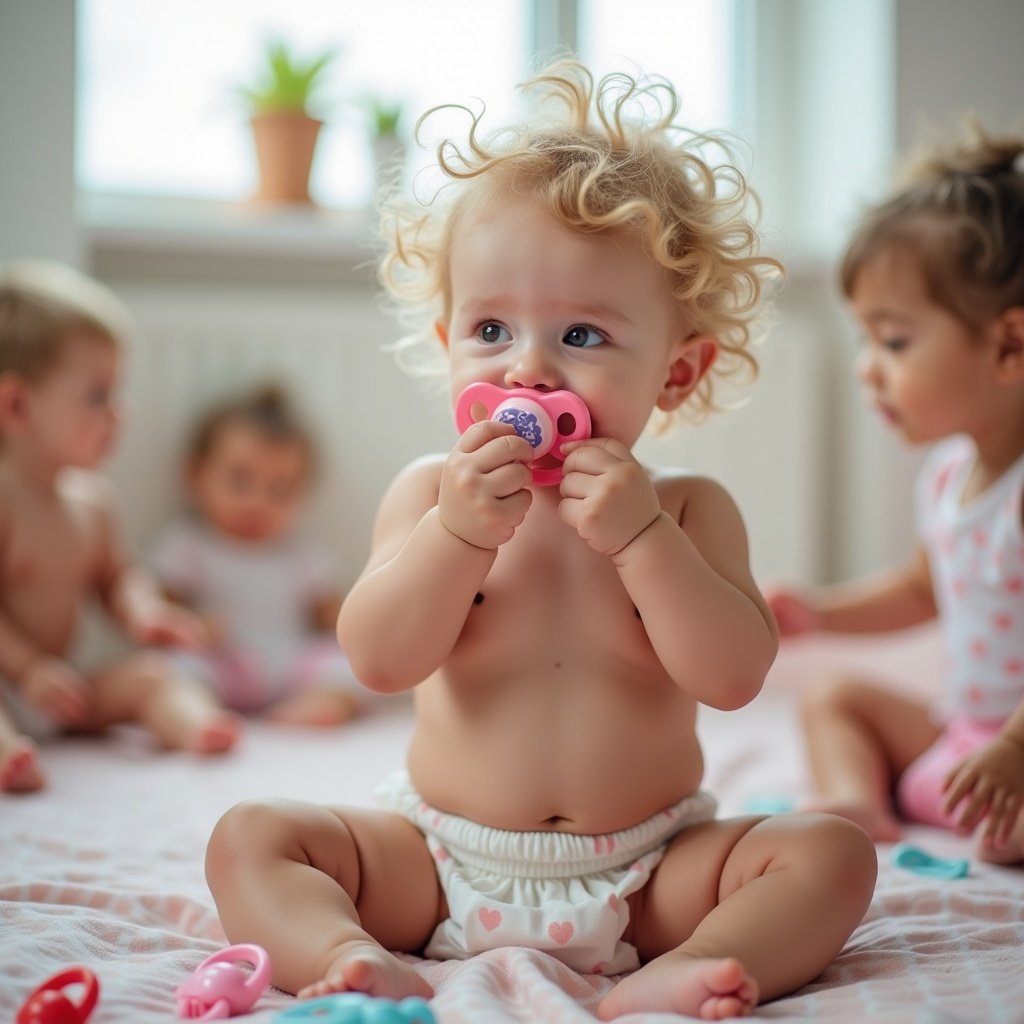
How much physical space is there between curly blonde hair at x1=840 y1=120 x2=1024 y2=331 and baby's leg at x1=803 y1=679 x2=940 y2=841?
0.43 meters

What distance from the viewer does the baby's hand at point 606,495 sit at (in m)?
0.82

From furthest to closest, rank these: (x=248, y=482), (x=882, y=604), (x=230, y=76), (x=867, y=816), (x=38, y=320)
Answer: (x=230, y=76), (x=248, y=482), (x=38, y=320), (x=882, y=604), (x=867, y=816)

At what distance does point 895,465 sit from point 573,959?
5.13 feet

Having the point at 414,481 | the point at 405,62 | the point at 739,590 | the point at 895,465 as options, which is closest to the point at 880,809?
the point at 739,590

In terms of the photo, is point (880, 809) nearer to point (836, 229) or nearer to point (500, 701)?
point (500, 701)

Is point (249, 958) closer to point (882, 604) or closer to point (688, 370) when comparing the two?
point (688, 370)

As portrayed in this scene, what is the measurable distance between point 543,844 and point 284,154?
160 centimetres

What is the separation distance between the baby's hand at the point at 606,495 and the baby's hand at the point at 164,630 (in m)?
1.00

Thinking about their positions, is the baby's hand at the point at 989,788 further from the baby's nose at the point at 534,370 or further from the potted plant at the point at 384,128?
the potted plant at the point at 384,128

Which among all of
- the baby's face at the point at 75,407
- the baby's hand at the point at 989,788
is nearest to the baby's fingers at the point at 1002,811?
the baby's hand at the point at 989,788

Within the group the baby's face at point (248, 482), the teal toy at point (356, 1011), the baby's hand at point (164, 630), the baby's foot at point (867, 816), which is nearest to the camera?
the teal toy at point (356, 1011)

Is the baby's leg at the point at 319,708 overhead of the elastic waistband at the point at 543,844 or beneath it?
beneath

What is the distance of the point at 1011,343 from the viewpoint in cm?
130

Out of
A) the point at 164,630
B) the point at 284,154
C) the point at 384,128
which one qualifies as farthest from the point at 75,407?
the point at 384,128
